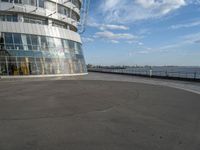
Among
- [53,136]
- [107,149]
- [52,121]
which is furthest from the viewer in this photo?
[52,121]

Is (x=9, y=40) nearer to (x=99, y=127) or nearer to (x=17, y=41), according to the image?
(x=17, y=41)

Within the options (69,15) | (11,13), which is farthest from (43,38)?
(69,15)

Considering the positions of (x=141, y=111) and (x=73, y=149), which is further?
(x=141, y=111)

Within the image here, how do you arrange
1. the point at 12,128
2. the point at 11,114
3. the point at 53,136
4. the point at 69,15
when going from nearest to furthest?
the point at 53,136, the point at 12,128, the point at 11,114, the point at 69,15

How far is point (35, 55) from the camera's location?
108 ft

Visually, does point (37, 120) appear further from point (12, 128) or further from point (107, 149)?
point (107, 149)

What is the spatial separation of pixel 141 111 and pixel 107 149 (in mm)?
4319

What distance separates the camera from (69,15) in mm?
42812

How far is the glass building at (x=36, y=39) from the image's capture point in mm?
31016

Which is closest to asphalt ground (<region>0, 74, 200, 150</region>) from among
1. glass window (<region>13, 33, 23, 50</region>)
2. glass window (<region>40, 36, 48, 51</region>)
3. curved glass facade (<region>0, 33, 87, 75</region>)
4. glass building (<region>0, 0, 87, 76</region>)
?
curved glass facade (<region>0, 33, 87, 75</region>)

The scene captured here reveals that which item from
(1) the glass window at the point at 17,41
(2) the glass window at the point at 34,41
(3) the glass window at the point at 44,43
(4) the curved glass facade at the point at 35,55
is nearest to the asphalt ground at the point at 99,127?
(4) the curved glass facade at the point at 35,55

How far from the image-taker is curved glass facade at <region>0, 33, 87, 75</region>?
101 ft

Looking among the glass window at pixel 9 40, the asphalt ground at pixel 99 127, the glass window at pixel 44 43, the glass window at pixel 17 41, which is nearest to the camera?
the asphalt ground at pixel 99 127

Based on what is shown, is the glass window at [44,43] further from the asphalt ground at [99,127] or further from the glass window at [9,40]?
the asphalt ground at [99,127]
